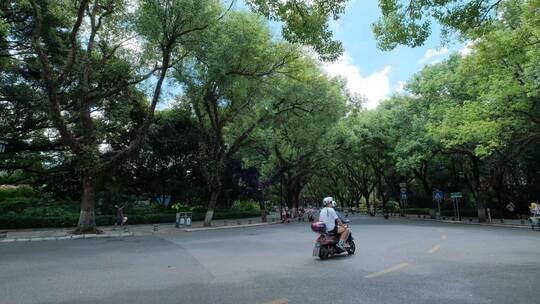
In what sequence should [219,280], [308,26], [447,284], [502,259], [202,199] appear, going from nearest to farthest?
[447,284] < [219,280] < [502,259] < [308,26] < [202,199]

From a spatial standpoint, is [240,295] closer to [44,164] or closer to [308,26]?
[308,26]

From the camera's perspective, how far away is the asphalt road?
5.52 metres

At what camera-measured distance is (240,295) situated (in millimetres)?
5641

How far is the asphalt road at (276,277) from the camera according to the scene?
217 inches

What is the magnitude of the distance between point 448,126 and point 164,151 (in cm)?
2162

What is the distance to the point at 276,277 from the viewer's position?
6996 millimetres

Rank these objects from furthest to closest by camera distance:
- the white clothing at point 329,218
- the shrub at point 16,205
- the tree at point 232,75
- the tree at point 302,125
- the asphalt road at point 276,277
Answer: the tree at point 302,125 < the shrub at point 16,205 < the tree at point 232,75 < the white clothing at point 329,218 < the asphalt road at point 276,277

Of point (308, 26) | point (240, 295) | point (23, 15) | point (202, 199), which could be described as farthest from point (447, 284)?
point (202, 199)

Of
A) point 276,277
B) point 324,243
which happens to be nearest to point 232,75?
point 324,243

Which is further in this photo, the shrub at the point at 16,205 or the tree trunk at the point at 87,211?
the shrub at the point at 16,205

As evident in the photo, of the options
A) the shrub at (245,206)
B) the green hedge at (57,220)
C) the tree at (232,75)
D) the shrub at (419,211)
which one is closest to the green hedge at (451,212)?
the shrub at (419,211)

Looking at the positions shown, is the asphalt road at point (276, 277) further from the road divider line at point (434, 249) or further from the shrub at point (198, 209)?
the shrub at point (198, 209)

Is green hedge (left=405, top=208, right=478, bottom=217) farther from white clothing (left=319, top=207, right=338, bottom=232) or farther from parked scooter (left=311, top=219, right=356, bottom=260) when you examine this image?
white clothing (left=319, top=207, right=338, bottom=232)

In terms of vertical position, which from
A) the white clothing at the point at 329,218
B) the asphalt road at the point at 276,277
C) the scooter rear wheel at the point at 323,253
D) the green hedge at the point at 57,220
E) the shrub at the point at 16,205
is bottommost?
the asphalt road at the point at 276,277
